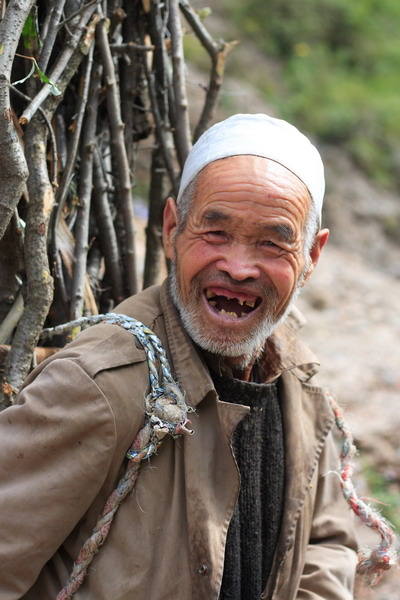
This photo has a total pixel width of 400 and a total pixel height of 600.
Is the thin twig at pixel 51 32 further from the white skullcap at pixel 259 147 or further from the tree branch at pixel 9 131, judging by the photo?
the white skullcap at pixel 259 147

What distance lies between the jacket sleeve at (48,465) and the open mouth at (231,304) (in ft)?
1.54

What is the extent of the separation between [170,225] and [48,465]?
34.2 inches

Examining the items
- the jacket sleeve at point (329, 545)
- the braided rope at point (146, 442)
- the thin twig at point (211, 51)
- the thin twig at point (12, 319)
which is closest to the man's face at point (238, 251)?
the braided rope at point (146, 442)

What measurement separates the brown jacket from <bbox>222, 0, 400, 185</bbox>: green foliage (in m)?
7.93

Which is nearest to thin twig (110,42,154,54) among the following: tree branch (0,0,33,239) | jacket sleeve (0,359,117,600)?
tree branch (0,0,33,239)

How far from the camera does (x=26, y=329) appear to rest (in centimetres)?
221

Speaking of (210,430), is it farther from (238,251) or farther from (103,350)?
(238,251)

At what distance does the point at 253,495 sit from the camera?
2.16 m

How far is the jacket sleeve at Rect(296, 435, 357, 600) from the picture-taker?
7.68 ft

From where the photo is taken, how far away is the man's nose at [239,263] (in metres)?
2.04

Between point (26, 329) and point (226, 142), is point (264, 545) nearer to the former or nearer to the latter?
point (26, 329)

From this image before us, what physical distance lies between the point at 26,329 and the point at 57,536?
66cm

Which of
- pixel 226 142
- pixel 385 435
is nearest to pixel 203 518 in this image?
pixel 226 142

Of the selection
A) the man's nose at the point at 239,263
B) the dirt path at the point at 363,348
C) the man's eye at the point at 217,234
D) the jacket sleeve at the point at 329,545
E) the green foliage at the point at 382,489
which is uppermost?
the man's eye at the point at 217,234
